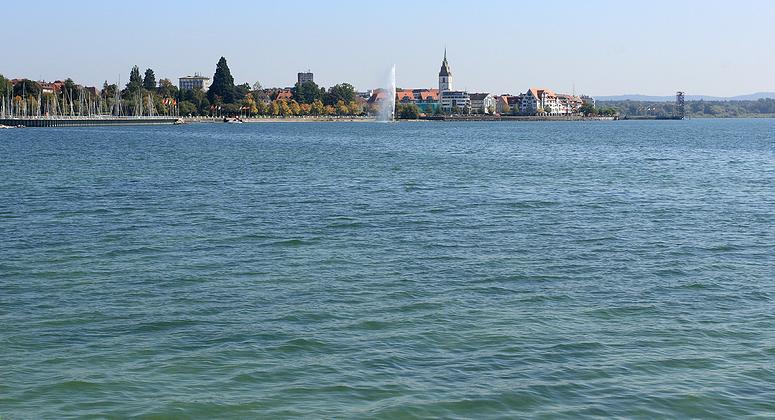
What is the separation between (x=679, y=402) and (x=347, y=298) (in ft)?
23.7

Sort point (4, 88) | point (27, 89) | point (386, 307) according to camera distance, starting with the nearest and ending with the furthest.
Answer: point (386, 307) < point (4, 88) < point (27, 89)

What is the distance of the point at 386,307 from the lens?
16859mm

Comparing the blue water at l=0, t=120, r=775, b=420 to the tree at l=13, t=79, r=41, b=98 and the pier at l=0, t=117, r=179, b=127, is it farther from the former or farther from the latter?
the tree at l=13, t=79, r=41, b=98

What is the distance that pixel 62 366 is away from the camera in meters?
13.4

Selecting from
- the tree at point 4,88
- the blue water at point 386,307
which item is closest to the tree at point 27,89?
the tree at point 4,88

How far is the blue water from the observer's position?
12.2 m

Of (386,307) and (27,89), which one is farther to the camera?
(27,89)

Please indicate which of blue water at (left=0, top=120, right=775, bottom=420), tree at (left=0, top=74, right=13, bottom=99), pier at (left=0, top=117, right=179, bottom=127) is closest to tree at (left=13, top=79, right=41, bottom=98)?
tree at (left=0, top=74, right=13, bottom=99)

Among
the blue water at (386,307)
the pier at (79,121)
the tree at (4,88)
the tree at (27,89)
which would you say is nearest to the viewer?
the blue water at (386,307)

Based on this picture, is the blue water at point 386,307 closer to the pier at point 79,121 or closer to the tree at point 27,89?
the pier at point 79,121

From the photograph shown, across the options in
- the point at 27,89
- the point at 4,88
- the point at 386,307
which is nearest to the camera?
the point at 386,307

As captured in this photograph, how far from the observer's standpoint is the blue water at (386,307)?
1225 centimetres

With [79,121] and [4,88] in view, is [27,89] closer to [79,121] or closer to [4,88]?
[4,88]

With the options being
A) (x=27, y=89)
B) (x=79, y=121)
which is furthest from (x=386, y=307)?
(x=27, y=89)
